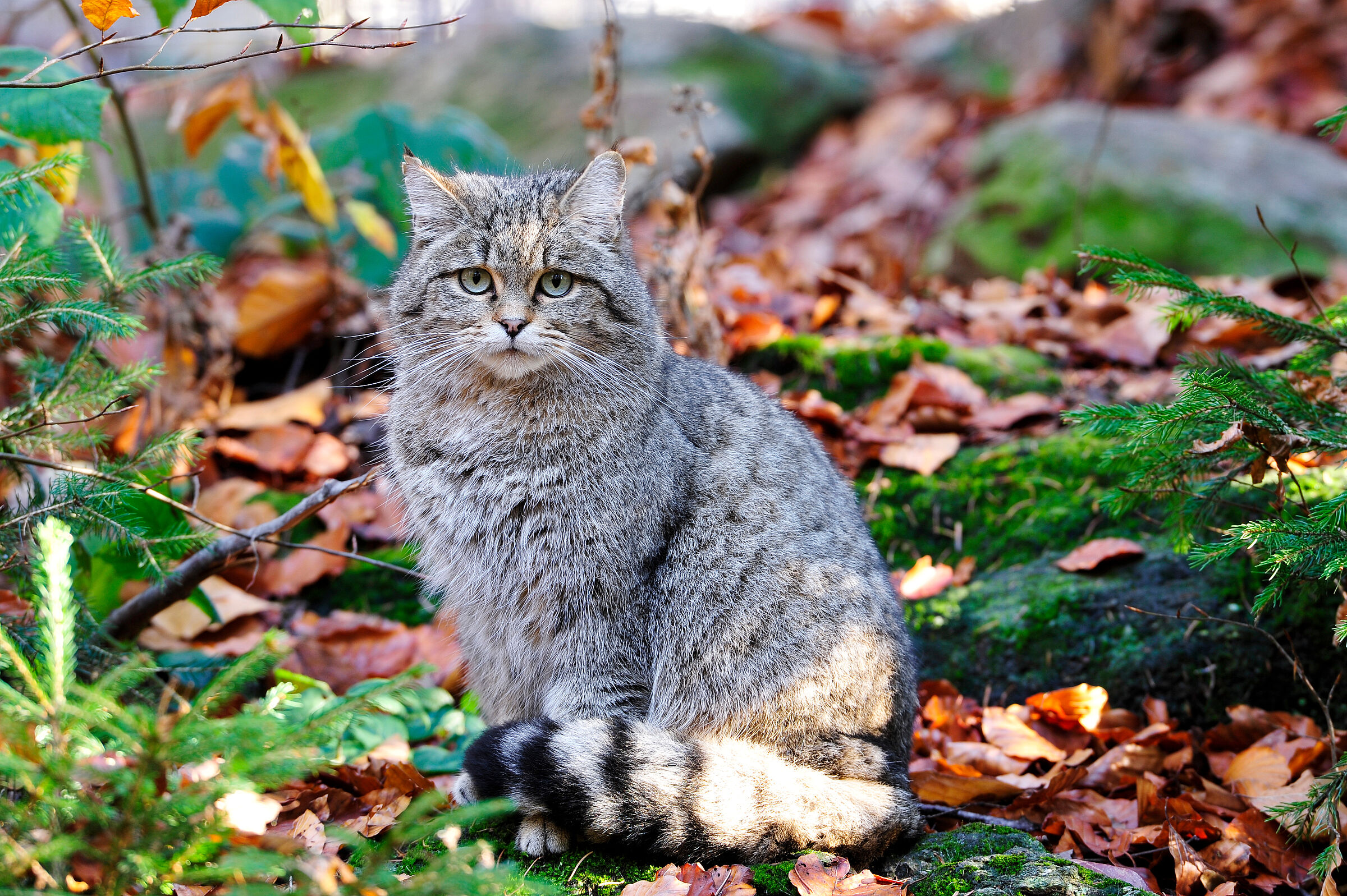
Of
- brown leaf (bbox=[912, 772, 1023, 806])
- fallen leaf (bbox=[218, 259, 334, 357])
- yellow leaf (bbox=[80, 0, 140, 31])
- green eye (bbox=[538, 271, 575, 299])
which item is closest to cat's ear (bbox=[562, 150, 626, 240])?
green eye (bbox=[538, 271, 575, 299])

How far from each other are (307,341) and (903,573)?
3.52m

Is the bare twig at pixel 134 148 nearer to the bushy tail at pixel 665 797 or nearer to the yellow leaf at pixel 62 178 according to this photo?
the yellow leaf at pixel 62 178

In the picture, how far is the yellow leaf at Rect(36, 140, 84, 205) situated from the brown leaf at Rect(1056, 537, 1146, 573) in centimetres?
348

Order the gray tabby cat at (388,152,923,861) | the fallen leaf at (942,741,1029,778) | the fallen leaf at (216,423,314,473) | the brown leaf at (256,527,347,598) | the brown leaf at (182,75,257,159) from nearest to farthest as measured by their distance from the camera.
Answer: the gray tabby cat at (388,152,923,861)
the fallen leaf at (942,741,1029,778)
the brown leaf at (256,527,347,598)
the fallen leaf at (216,423,314,473)
the brown leaf at (182,75,257,159)

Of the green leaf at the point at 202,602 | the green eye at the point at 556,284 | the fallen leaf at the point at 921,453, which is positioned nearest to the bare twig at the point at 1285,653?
the fallen leaf at the point at 921,453

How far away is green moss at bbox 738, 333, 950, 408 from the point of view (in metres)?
4.71

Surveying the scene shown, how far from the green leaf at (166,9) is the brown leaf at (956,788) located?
3.56 metres

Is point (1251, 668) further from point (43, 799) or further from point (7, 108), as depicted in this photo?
point (7, 108)

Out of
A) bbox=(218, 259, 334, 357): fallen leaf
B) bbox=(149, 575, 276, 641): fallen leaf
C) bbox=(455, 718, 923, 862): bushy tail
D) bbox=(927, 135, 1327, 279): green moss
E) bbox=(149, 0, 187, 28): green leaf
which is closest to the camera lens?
bbox=(455, 718, 923, 862): bushy tail

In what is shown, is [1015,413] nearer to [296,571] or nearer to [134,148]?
[296,571]

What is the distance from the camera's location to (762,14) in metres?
14.2

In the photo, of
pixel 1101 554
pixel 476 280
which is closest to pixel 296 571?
pixel 476 280

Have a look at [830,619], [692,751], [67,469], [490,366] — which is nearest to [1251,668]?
[830,619]

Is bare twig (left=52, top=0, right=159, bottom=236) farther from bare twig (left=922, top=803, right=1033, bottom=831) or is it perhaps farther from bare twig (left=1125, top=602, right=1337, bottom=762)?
bare twig (left=1125, top=602, right=1337, bottom=762)
